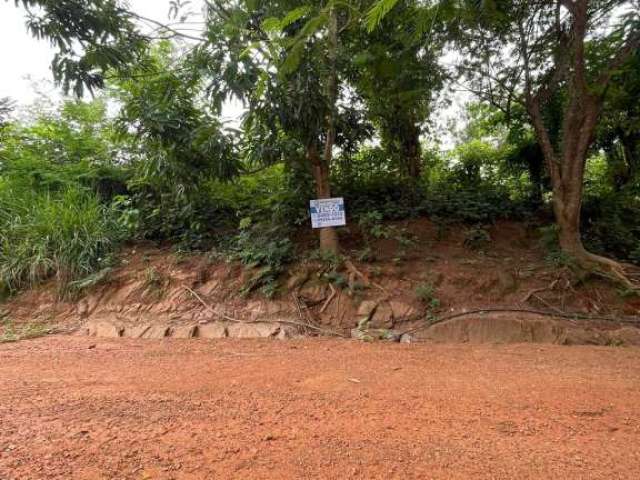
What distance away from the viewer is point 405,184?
Answer: 267 inches

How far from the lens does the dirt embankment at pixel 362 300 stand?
3.82 m

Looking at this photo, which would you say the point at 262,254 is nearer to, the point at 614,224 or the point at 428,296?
the point at 428,296

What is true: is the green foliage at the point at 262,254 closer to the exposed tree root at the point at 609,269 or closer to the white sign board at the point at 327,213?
the white sign board at the point at 327,213

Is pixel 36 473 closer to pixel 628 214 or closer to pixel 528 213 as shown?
pixel 528 213

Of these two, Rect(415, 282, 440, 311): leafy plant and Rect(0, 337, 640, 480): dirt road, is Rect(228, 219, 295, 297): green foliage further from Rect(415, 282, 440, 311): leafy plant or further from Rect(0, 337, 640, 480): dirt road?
Rect(415, 282, 440, 311): leafy plant

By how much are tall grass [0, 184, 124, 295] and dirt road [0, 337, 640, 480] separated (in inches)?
104

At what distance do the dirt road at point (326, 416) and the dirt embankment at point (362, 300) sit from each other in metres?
0.84

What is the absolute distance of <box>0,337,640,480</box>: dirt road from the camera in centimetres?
134

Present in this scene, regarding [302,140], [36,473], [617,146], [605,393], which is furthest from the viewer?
[617,146]

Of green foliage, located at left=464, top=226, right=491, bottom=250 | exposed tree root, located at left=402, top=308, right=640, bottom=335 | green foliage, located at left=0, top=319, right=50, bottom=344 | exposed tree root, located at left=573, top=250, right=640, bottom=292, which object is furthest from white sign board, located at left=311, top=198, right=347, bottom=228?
green foliage, located at left=0, top=319, right=50, bottom=344

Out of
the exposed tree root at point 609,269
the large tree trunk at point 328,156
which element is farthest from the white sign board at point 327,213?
the exposed tree root at point 609,269

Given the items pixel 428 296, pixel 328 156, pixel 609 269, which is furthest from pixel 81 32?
pixel 609 269

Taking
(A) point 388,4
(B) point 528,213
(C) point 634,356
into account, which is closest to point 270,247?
(A) point 388,4

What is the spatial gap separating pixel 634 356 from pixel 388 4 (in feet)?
10.9
